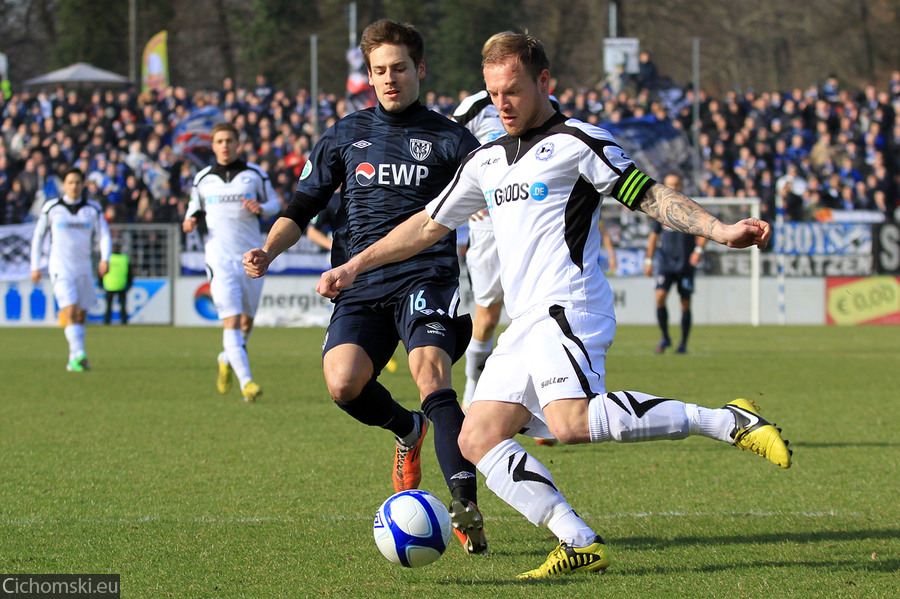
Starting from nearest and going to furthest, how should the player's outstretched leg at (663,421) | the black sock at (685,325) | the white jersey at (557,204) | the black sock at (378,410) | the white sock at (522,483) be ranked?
the player's outstretched leg at (663,421), the white sock at (522,483), the white jersey at (557,204), the black sock at (378,410), the black sock at (685,325)

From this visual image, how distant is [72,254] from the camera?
13.6 meters

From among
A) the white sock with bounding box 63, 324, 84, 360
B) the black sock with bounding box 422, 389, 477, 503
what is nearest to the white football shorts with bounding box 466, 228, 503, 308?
the black sock with bounding box 422, 389, 477, 503

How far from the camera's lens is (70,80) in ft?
96.3

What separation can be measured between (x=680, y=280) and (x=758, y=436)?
11708 millimetres

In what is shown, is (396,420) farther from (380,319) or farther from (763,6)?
(763,6)

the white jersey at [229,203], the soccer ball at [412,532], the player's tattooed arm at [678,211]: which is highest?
the white jersey at [229,203]

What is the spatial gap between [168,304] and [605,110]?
10561 millimetres

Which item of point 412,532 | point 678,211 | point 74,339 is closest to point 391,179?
point 678,211

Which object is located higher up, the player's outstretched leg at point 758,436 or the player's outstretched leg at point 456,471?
the player's outstretched leg at point 758,436

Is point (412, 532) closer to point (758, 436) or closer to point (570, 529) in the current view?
point (570, 529)

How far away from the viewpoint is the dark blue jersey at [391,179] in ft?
17.4

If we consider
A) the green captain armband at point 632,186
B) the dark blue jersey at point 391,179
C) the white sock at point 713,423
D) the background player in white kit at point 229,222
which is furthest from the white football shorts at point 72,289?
the white sock at point 713,423

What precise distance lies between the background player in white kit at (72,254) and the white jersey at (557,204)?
9.92 metres

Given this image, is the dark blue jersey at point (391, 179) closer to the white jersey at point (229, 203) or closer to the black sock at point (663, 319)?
the white jersey at point (229, 203)
